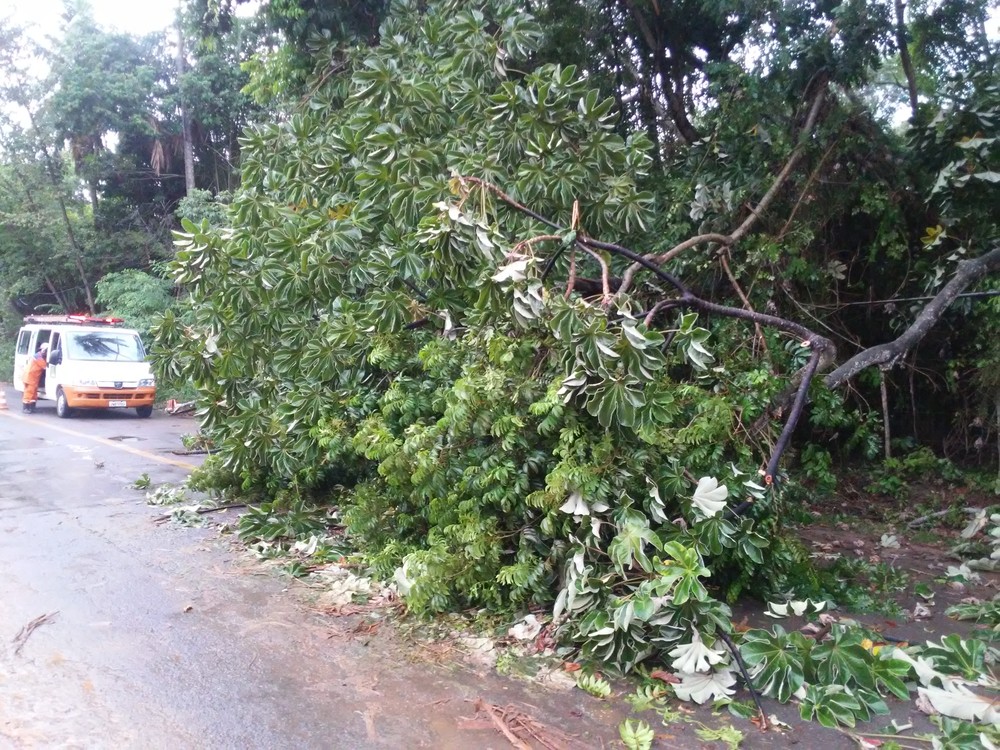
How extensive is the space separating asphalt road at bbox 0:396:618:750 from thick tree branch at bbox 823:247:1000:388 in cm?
318

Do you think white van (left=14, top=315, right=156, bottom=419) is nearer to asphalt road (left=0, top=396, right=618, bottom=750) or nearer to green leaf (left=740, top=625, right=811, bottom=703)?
asphalt road (left=0, top=396, right=618, bottom=750)

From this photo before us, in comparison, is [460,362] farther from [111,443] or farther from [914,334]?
[111,443]

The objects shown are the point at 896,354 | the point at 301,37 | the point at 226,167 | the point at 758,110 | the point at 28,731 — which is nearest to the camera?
the point at 28,731

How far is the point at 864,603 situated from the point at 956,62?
21.4 ft

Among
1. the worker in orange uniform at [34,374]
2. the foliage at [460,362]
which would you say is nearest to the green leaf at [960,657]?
the foliage at [460,362]

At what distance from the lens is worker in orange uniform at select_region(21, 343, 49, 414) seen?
16750mm

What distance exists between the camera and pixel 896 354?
6.03m

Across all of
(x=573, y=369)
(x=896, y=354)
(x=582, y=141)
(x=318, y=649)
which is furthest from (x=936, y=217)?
(x=318, y=649)

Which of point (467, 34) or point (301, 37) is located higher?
point (301, 37)

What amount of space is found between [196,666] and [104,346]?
13799 millimetres

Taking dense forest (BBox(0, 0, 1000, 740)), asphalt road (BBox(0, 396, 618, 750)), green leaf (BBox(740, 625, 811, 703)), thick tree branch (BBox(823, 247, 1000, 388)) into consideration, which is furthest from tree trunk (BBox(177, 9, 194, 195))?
green leaf (BBox(740, 625, 811, 703))

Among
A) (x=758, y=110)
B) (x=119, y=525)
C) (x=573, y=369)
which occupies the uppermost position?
(x=758, y=110)

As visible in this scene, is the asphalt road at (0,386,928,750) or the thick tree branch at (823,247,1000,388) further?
the thick tree branch at (823,247,1000,388)

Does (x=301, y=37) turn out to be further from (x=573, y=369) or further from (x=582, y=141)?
(x=573, y=369)
